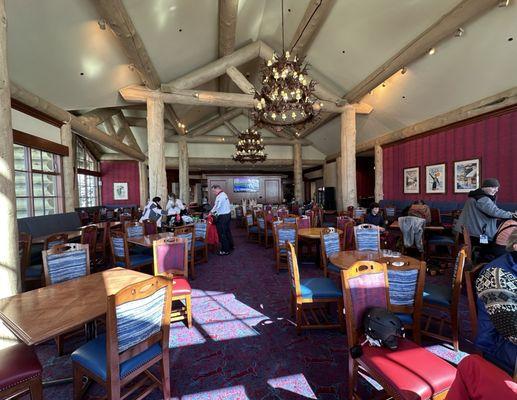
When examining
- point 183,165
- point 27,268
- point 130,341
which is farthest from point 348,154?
point 27,268

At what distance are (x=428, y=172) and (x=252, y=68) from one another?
742 cm

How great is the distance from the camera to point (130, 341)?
1.30 meters

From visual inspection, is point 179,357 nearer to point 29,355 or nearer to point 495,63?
point 29,355

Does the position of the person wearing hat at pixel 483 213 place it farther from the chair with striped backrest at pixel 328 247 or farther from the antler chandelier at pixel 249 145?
the antler chandelier at pixel 249 145

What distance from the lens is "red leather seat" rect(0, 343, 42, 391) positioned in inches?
48.1

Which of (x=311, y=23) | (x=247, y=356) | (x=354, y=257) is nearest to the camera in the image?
(x=247, y=356)

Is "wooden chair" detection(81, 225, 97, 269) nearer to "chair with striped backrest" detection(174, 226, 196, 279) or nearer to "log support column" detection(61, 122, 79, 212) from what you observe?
"chair with striped backrest" detection(174, 226, 196, 279)

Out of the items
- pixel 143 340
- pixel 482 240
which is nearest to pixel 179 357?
pixel 143 340

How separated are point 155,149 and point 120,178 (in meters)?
9.20

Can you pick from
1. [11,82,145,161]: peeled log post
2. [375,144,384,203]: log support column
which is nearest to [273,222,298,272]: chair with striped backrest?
[11,82,145,161]: peeled log post

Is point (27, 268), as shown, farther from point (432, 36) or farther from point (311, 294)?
point (432, 36)

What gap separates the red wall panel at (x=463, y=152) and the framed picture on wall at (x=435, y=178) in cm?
13

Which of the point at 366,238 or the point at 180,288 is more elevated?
the point at 366,238

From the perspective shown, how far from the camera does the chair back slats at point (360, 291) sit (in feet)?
4.92
